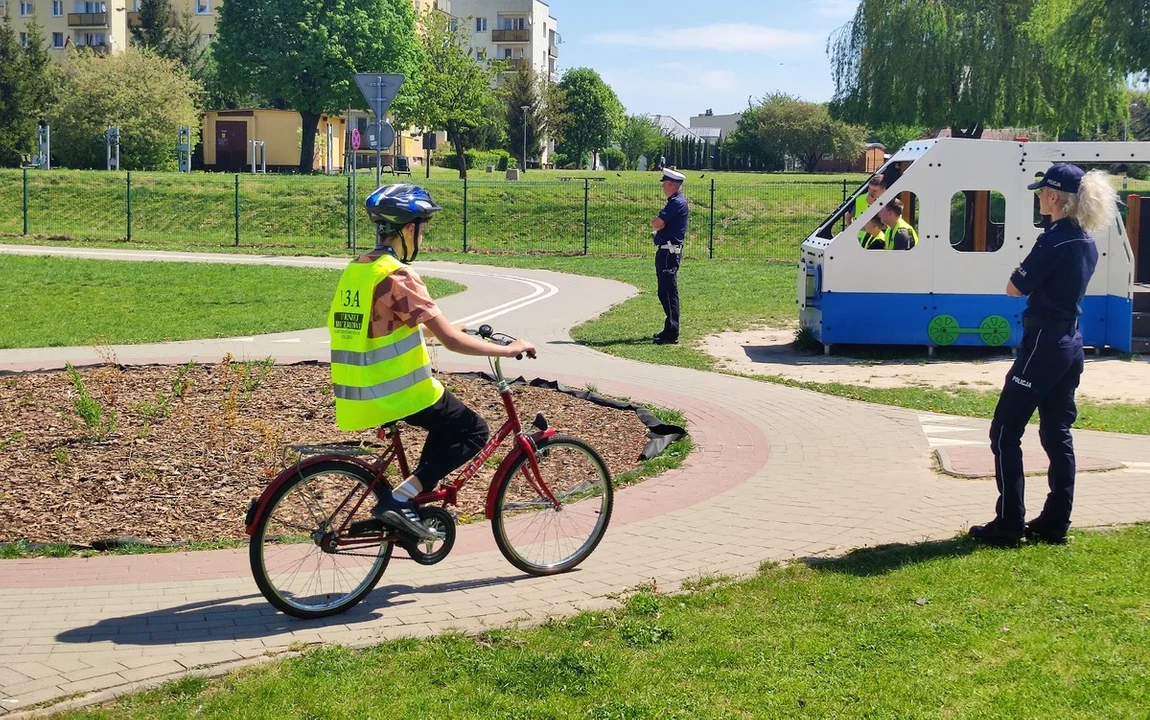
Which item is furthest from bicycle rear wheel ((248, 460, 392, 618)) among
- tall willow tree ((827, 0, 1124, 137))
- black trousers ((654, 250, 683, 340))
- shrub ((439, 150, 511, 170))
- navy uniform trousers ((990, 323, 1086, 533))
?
shrub ((439, 150, 511, 170))

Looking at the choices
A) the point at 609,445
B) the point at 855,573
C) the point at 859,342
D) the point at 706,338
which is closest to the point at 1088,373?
the point at 859,342

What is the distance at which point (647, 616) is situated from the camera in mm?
5559

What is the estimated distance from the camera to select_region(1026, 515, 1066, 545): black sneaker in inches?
268

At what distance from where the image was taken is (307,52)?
63.8 metres

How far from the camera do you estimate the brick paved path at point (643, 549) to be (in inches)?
205

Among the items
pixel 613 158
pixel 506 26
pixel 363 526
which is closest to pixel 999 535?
pixel 363 526

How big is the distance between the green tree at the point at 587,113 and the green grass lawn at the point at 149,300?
7369 centimetres

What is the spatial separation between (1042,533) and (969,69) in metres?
41.3

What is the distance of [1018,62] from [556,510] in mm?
42005

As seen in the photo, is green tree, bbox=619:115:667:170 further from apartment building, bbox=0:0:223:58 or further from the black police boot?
the black police boot

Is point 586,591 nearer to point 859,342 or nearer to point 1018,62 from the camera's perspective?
point 859,342

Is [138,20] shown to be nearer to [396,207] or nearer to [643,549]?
[643,549]

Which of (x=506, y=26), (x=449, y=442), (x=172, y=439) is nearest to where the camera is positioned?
(x=449, y=442)

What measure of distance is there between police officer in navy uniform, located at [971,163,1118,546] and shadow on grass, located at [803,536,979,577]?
0.19 m
